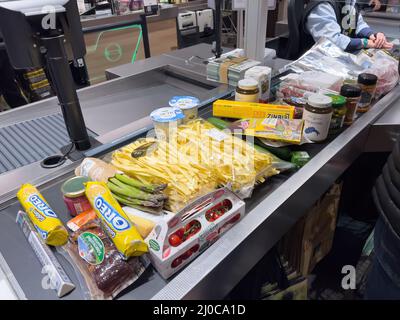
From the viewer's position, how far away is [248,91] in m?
1.04

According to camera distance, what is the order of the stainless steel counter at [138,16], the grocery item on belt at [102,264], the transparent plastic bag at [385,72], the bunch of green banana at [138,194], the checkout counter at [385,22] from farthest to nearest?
the stainless steel counter at [138,16], the checkout counter at [385,22], the transparent plastic bag at [385,72], the bunch of green banana at [138,194], the grocery item on belt at [102,264]

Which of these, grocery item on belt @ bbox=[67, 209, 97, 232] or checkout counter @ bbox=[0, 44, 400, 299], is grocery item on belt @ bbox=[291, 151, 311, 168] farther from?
grocery item on belt @ bbox=[67, 209, 97, 232]

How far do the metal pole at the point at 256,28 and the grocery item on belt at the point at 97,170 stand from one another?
3.08ft

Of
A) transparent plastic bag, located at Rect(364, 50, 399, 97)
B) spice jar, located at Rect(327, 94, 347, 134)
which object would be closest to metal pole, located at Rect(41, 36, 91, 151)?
spice jar, located at Rect(327, 94, 347, 134)

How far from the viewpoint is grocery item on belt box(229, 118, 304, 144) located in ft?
2.86

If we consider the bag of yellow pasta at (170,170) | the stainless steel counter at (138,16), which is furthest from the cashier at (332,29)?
the stainless steel counter at (138,16)

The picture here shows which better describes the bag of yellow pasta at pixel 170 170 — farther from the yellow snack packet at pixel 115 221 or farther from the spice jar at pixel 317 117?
the spice jar at pixel 317 117

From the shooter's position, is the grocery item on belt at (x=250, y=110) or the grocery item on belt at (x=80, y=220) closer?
the grocery item on belt at (x=80, y=220)

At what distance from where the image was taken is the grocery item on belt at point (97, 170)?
758mm

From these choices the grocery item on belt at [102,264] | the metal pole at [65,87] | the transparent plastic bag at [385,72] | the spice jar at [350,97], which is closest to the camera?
the grocery item on belt at [102,264]

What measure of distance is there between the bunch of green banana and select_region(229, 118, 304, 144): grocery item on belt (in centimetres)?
33

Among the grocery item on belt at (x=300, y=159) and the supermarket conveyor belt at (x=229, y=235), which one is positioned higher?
the grocery item on belt at (x=300, y=159)

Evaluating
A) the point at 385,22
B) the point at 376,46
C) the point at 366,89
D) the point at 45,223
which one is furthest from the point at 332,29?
the point at 45,223

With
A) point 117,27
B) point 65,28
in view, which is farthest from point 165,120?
point 117,27
